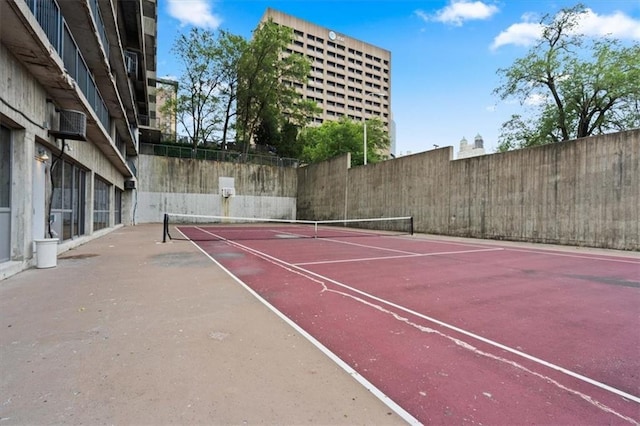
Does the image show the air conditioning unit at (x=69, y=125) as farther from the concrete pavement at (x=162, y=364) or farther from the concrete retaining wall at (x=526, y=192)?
the concrete retaining wall at (x=526, y=192)

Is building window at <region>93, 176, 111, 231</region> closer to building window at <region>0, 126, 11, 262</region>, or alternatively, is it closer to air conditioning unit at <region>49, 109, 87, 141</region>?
air conditioning unit at <region>49, 109, 87, 141</region>

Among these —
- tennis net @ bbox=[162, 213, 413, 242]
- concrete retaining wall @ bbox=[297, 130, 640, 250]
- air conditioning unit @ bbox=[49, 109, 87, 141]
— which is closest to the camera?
air conditioning unit @ bbox=[49, 109, 87, 141]

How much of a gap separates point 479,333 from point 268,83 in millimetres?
40311

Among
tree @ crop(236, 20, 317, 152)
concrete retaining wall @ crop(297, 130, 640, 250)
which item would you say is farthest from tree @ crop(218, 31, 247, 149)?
concrete retaining wall @ crop(297, 130, 640, 250)

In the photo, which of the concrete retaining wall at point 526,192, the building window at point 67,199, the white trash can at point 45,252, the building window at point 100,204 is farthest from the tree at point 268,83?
the white trash can at point 45,252

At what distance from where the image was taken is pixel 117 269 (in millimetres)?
7980

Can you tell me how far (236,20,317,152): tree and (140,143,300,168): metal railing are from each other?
5.86 meters

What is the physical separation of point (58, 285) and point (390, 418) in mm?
6808

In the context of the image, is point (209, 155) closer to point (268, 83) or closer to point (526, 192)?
point (268, 83)

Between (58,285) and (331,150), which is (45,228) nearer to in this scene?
(58,285)

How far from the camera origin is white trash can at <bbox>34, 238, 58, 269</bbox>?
7750mm

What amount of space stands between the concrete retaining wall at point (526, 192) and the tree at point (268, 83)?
20163 millimetres

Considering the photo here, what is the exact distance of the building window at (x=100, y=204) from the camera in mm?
16047

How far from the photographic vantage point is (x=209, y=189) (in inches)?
1264
